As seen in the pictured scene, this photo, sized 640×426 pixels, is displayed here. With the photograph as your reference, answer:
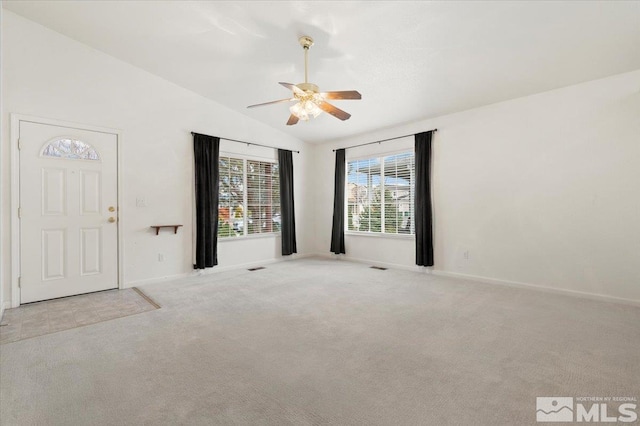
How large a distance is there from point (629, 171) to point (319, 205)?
5.07 metres

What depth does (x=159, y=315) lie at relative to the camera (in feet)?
10.4

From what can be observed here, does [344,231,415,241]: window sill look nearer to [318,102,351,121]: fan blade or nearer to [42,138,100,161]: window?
[318,102,351,121]: fan blade

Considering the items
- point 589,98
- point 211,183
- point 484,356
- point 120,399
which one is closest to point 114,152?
point 211,183

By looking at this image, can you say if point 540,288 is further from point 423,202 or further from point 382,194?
point 382,194

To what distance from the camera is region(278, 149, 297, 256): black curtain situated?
20.6 feet

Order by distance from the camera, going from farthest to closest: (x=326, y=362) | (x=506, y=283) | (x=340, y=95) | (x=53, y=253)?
(x=506, y=283), (x=53, y=253), (x=340, y=95), (x=326, y=362)

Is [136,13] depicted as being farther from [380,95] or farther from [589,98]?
[589,98]

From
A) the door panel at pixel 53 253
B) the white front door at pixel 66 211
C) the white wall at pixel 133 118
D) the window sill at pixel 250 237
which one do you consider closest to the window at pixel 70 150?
the white front door at pixel 66 211

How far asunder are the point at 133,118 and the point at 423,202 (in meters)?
4.74

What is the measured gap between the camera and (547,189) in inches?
156

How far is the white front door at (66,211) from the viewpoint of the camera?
142 inches

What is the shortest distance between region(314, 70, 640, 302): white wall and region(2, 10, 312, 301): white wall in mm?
3826

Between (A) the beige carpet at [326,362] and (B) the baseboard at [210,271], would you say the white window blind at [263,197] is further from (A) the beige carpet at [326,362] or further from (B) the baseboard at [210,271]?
(A) the beige carpet at [326,362]

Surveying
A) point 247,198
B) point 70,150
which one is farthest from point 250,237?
point 70,150
